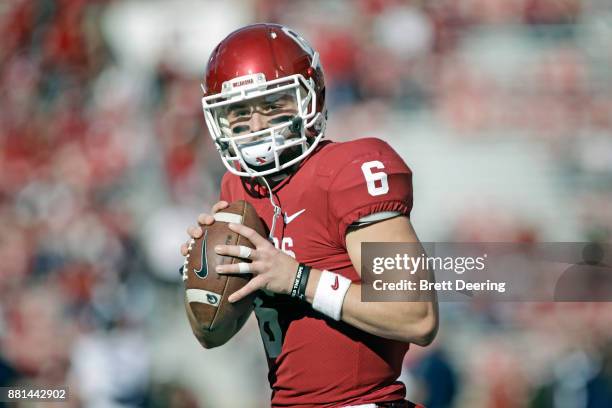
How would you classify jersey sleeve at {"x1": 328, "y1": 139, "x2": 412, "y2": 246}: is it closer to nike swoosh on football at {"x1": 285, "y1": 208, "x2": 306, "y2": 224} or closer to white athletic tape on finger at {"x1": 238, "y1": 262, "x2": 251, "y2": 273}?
nike swoosh on football at {"x1": 285, "y1": 208, "x2": 306, "y2": 224}

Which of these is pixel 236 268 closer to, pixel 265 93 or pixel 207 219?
pixel 207 219

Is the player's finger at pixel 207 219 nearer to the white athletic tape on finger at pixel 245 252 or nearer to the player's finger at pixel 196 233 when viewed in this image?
the player's finger at pixel 196 233

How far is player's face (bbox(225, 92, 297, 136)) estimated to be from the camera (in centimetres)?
265

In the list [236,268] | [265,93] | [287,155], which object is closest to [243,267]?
[236,268]

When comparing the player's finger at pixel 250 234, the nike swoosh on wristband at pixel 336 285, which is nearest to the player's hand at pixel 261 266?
the player's finger at pixel 250 234

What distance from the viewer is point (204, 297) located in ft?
8.32

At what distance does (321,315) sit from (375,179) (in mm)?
415

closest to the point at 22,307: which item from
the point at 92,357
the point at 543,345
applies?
the point at 92,357

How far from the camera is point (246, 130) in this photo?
267 cm

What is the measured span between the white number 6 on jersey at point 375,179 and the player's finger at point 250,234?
12.5 inches

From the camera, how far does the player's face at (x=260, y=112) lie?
265 cm

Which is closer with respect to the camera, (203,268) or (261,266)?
(261,266)

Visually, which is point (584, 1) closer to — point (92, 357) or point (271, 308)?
point (92, 357)

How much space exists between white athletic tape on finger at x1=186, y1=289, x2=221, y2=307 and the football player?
8cm
